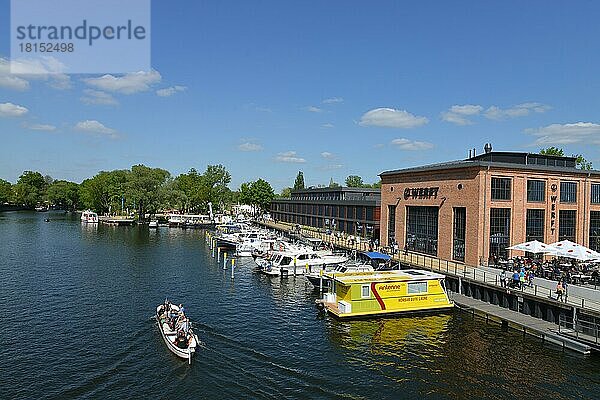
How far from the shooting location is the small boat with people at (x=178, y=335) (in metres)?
24.8

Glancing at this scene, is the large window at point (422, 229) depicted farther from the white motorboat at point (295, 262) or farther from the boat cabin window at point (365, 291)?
the boat cabin window at point (365, 291)

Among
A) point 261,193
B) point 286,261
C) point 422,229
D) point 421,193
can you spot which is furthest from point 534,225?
point 261,193

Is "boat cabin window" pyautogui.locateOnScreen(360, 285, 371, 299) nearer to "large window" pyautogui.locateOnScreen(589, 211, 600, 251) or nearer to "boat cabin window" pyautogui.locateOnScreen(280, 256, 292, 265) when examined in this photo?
"boat cabin window" pyautogui.locateOnScreen(280, 256, 292, 265)

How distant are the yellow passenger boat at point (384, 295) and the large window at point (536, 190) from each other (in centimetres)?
1585

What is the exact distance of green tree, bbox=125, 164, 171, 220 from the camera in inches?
5113

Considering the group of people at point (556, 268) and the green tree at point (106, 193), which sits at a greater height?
the green tree at point (106, 193)

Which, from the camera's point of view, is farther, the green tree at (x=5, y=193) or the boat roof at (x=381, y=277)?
the green tree at (x=5, y=193)

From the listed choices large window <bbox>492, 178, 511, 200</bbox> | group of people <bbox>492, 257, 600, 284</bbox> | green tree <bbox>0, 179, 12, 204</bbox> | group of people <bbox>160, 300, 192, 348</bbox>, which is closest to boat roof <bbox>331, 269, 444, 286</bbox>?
group of people <bbox>492, 257, 600, 284</bbox>

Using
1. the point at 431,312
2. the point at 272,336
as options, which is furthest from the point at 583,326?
the point at 272,336

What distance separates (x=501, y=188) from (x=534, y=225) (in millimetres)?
5538

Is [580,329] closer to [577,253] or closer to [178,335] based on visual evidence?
[577,253]

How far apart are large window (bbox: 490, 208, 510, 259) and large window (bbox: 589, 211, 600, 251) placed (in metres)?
11.3

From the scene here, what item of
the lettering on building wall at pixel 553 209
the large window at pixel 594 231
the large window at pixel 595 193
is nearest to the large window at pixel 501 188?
the lettering on building wall at pixel 553 209

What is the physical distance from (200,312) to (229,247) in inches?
1643
